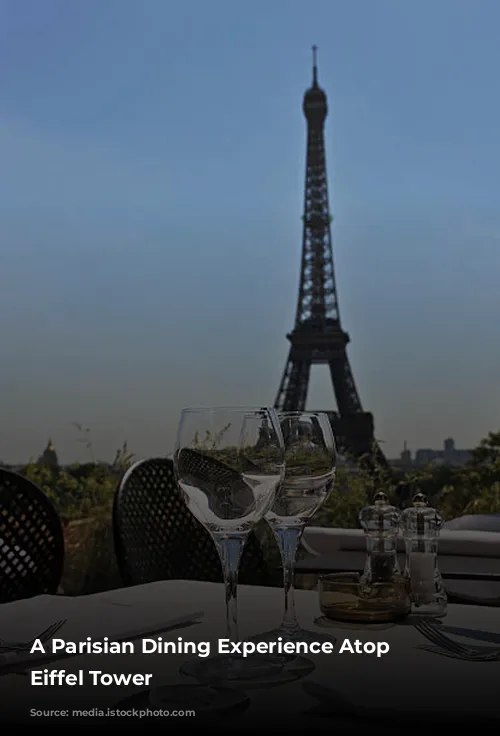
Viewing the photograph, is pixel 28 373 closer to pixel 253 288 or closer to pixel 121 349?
pixel 121 349

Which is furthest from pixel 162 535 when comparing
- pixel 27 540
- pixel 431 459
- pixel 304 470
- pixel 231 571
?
pixel 431 459

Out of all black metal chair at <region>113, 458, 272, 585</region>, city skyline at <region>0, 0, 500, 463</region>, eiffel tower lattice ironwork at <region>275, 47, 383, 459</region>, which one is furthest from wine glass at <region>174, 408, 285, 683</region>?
eiffel tower lattice ironwork at <region>275, 47, 383, 459</region>

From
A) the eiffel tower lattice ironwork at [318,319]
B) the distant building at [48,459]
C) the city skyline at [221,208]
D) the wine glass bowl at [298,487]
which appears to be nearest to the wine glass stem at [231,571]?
the wine glass bowl at [298,487]

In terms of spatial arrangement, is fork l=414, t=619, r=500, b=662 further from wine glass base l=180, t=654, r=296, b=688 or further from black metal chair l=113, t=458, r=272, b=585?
black metal chair l=113, t=458, r=272, b=585

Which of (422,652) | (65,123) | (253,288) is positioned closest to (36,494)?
(422,652)

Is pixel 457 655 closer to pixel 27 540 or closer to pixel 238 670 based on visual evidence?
pixel 238 670

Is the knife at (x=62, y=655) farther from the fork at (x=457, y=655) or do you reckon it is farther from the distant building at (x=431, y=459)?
the distant building at (x=431, y=459)

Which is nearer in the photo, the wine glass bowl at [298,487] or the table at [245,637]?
the table at [245,637]
